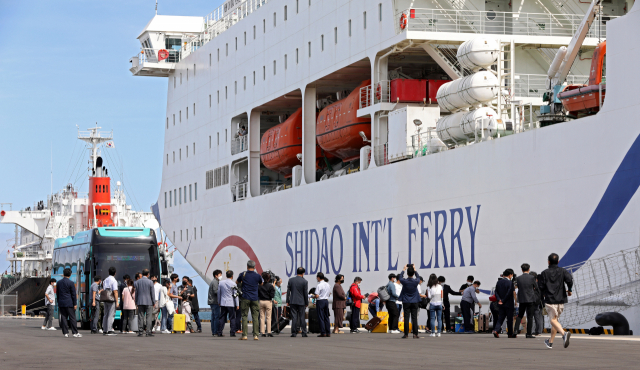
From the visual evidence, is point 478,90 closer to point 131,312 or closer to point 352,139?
point 352,139

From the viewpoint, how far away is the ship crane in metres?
20.2

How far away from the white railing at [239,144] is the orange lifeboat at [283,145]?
1134mm

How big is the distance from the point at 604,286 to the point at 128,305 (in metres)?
9.93

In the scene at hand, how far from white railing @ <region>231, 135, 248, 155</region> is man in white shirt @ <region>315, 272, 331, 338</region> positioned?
58.1 ft

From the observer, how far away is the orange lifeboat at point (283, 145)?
31703 mm

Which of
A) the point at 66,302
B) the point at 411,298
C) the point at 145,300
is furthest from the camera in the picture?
the point at 145,300

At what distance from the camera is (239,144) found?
1428 inches

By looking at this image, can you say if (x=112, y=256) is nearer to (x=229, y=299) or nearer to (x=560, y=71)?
(x=229, y=299)

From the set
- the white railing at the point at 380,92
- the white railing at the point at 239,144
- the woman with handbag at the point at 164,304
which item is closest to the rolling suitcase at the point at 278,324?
the woman with handbag at the point at 164,304

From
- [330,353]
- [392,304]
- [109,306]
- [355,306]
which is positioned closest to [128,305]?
[109,306]

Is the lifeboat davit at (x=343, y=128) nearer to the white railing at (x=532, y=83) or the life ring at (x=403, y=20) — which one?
the life ring at (x=403, y=20)

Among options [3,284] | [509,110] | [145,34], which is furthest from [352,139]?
[3,284]

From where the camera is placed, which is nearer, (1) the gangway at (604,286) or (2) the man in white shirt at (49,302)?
(1) the gangway at (604,286)

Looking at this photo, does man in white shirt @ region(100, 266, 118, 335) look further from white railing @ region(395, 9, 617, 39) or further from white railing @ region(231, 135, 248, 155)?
white railing @ region(231, 135, 248, 155)
